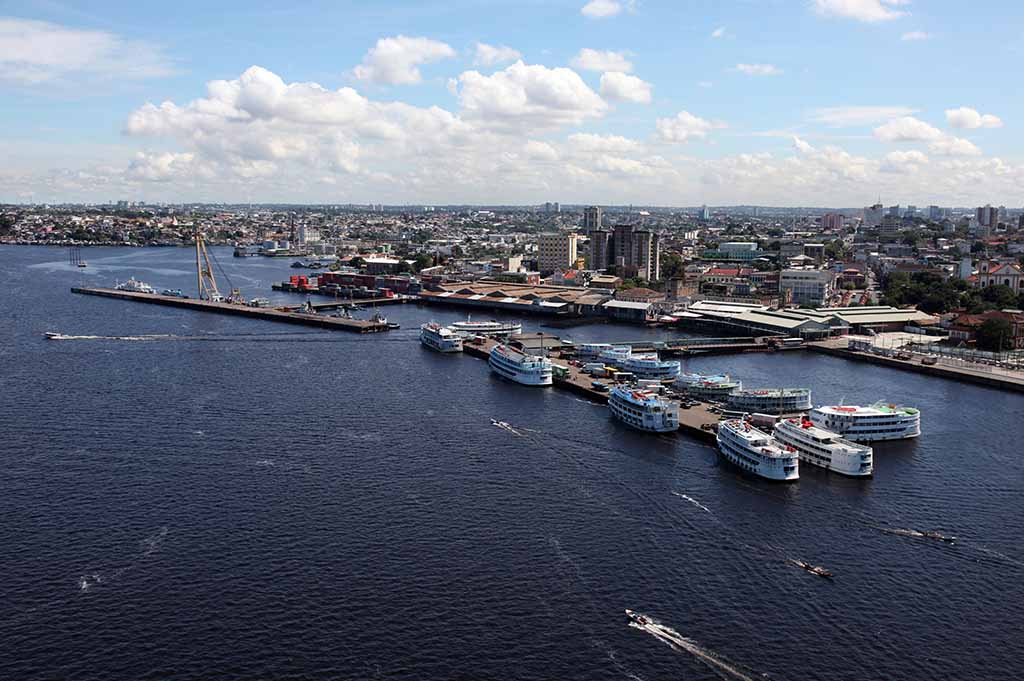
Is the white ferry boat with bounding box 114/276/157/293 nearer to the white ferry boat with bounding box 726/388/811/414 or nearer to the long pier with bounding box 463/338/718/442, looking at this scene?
the long pier with bounding box 463/338/718/442

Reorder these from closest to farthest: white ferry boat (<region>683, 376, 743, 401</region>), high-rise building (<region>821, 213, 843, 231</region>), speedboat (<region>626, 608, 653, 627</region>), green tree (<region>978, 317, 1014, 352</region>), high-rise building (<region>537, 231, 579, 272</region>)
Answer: speedboat (<region>626, 608, 653, 627</region>) < white ferry boat (<region>683, 376, 743, 401</region>) < green tree (<region>978, 317, 1014, 352</region>) < high-rise building (<region>537, 231, 579, 272</region>) < high-rise building (<region>821, 213, 843, 231</region>)

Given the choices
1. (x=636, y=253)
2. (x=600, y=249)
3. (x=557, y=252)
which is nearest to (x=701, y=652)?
(x=636, y=253)

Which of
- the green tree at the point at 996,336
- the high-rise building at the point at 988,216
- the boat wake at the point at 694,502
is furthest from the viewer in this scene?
the high-rise building at the point at 988,216

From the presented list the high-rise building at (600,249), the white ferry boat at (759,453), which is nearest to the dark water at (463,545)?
the white ferry boat at (759,453)

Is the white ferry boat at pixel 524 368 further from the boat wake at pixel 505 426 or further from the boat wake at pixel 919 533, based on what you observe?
the boat wake at pixel 919 533

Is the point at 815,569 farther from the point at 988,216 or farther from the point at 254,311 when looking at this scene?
the point at 988,216

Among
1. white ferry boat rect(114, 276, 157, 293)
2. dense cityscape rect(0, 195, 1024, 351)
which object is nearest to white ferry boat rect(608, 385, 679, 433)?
dense cityscape rect(0, 195, 1024, 351)
